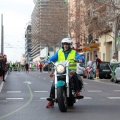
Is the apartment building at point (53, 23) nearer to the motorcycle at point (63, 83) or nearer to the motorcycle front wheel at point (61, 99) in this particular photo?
the motorcycle at point (63, 83)

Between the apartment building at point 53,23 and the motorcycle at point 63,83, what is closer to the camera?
the motorcycle at point 63,83

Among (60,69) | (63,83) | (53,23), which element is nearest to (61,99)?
(63,83)

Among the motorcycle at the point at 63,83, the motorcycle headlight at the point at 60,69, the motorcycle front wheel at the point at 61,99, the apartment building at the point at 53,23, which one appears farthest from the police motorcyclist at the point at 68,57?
the apartment building at the point at 53,23

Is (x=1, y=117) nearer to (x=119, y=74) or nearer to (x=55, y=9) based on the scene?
(x=119, y=74)

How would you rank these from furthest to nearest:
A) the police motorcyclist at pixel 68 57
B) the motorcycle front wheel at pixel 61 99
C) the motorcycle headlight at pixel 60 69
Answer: the police motorcyclist at pixel 68 57, the motorcycle headlight at pixel 60 69, the motorcycle front wheel at pixel 61 99

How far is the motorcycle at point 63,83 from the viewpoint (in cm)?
1062

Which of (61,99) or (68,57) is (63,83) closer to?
(61,99)

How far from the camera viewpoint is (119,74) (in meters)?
26.8

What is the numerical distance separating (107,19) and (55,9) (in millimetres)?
27414

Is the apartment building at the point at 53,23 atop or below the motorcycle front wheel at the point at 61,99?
atop

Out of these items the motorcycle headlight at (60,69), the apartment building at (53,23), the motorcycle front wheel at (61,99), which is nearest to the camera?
the motorcycle front wheel at (61,99)

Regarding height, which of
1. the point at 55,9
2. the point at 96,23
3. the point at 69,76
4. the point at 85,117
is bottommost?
the point at 85,117

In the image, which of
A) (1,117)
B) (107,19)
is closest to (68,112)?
(1,117)

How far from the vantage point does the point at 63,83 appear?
10758mm
